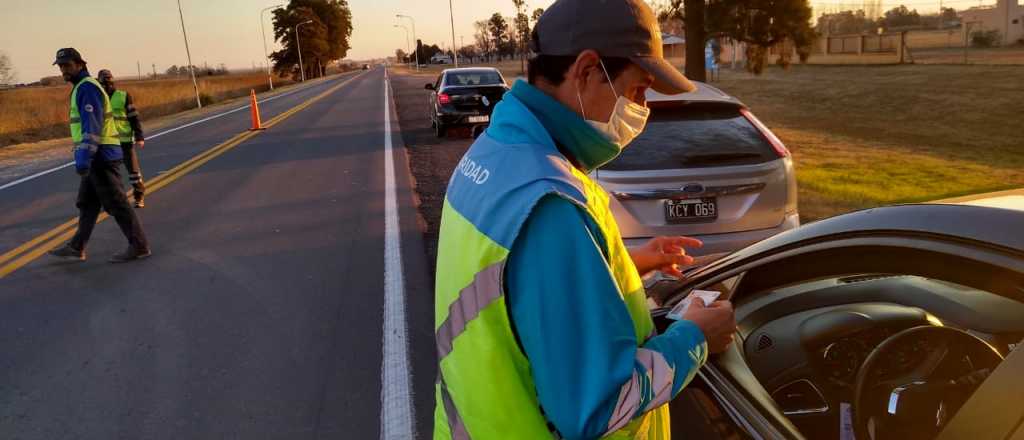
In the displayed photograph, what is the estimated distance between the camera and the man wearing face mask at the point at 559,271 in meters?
1.26

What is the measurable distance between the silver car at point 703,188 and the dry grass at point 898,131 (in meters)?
1.28

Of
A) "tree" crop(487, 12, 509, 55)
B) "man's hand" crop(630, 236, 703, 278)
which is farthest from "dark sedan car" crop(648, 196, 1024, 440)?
"tree" crop(487, 12, 509, 55)

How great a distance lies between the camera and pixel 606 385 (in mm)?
1264

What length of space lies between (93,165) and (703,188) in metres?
5.88

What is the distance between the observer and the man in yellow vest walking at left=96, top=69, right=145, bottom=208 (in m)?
10.0

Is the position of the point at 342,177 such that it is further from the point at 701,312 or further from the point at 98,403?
the point at 701,312

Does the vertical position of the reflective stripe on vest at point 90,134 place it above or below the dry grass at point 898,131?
above

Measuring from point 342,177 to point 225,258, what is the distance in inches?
183

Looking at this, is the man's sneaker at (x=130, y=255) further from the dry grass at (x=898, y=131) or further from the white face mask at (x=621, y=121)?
the white face mask at (x=621, y=121)

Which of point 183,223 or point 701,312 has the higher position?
point 701,312

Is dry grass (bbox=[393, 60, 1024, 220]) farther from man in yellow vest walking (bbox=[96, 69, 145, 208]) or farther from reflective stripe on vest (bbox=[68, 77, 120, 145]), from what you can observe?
man in yellow vest walking (bbox=[96, 69, 145, 208])

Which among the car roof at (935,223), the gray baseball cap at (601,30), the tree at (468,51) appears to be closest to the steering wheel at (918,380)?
the car roof at (935,223)

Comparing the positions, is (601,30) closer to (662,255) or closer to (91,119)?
(662,255)

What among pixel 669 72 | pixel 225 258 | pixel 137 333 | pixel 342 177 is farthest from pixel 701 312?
pixel 342 177
